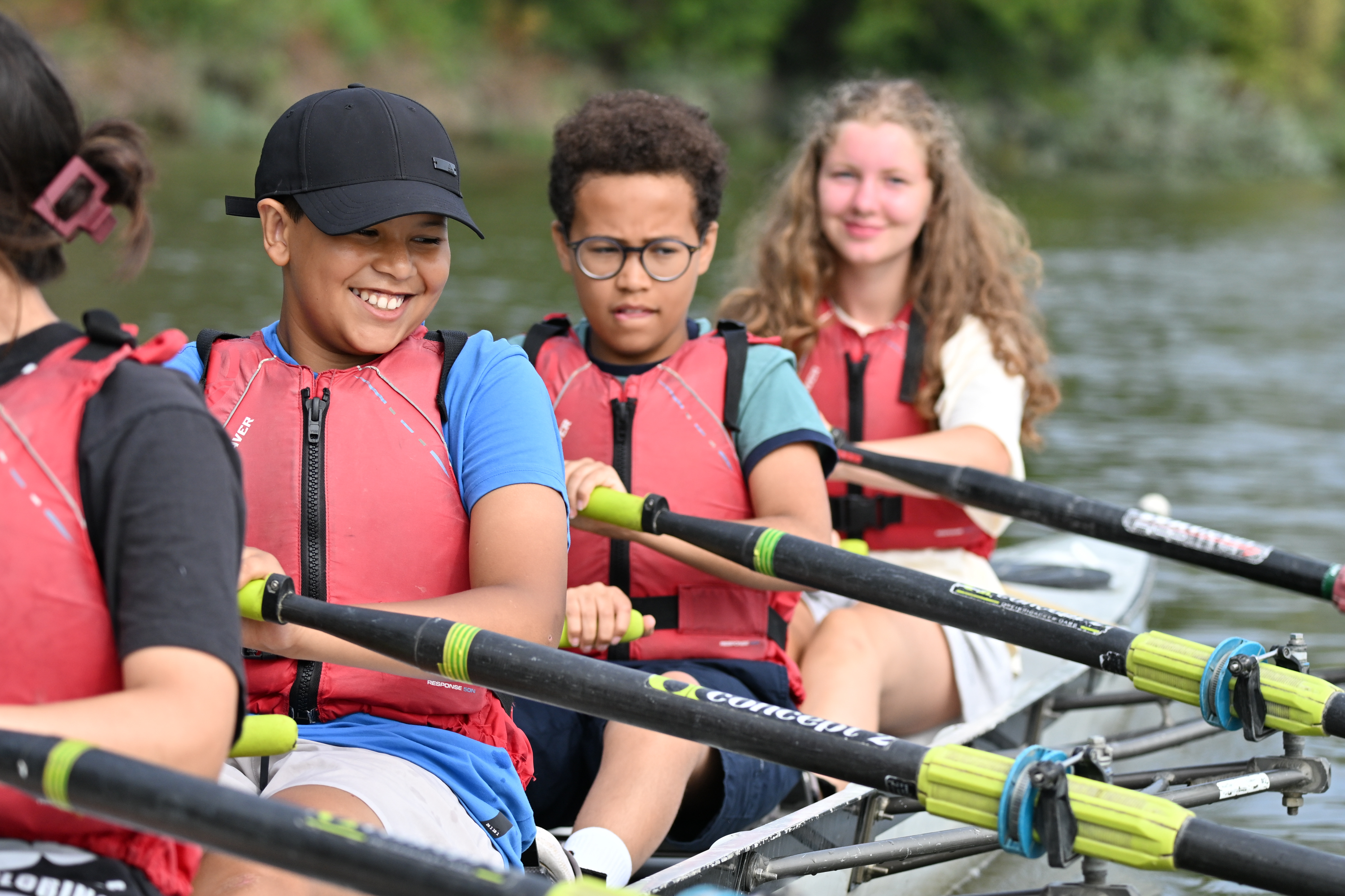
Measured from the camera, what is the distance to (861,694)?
3102mm

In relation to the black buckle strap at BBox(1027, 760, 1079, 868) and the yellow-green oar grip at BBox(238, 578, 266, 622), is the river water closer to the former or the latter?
the black buckle strap at BBox(1027, 760, 1079, 868)

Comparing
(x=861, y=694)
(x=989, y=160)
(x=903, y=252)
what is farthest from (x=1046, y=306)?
(x=989, y=160)

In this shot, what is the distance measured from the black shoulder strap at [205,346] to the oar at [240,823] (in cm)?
91

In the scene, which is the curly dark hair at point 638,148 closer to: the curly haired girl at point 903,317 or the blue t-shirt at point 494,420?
the blue t-shirt at point 494,420

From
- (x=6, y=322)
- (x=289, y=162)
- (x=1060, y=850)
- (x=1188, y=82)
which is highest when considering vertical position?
(x=1188, y=82)

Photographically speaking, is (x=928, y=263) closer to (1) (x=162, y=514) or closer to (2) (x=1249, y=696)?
(2) (x=1249, y=696)

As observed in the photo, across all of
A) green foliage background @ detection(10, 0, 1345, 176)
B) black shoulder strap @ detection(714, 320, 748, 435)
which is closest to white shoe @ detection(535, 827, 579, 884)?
black shoulder strap @ detection(714, 320, 748, 435)

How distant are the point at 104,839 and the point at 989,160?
25.2m

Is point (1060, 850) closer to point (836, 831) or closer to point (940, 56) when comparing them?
point (836, 831)

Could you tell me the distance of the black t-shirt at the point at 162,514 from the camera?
132 cm

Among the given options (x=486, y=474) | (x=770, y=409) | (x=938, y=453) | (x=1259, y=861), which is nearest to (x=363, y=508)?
(x=486, y=474)

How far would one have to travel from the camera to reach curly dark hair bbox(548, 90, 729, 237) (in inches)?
109

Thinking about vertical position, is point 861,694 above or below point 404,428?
below

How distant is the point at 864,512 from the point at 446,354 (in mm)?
1688
